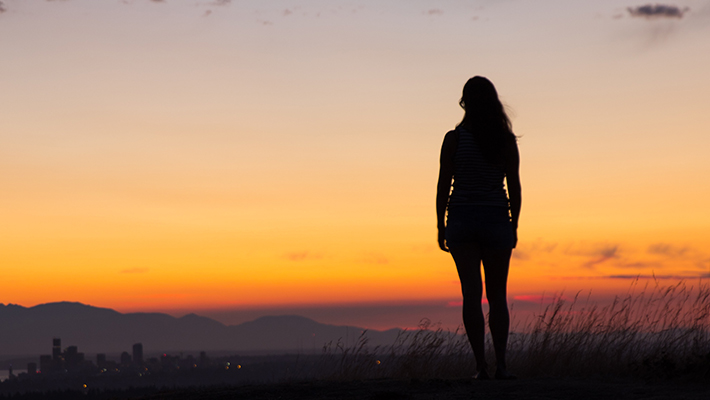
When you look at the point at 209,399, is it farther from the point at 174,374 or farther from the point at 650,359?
the point at 174,374

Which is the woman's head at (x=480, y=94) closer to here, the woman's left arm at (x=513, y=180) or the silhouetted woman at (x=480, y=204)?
the silhouetted woman at (x=480, y=204)

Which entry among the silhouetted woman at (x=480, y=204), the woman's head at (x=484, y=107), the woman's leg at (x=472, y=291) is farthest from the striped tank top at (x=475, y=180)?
the woman's leg at (x=472, y=291)

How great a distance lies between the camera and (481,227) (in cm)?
432

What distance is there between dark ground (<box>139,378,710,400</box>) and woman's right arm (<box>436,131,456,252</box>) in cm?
97

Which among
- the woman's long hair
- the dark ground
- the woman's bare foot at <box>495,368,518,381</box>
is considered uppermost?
the woman's long hair

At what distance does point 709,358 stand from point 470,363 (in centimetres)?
268

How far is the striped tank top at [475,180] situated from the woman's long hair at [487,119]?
53 mm

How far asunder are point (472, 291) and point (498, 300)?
0.22 meters

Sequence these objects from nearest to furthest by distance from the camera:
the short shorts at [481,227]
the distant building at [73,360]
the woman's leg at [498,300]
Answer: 1. the short shorts at [481,227]
2. the woman's leg at [498,300]
3. the distant building at [73,360]

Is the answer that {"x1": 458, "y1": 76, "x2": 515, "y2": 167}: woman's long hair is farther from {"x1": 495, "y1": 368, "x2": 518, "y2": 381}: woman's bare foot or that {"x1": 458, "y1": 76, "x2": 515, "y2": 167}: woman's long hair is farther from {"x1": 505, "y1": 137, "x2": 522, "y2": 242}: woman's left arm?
{"x1": 495, "y1": 368, "x2": 518, "y2": 381}: woman's bare foot

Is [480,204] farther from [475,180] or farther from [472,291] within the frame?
[472,291]

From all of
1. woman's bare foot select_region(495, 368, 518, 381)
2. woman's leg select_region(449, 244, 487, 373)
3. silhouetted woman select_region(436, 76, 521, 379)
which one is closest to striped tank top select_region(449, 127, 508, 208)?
silhouetted woman select_region(436, 76, 521, 379)

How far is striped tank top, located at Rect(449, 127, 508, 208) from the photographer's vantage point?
4.37 meters

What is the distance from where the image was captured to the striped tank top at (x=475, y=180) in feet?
14.3
